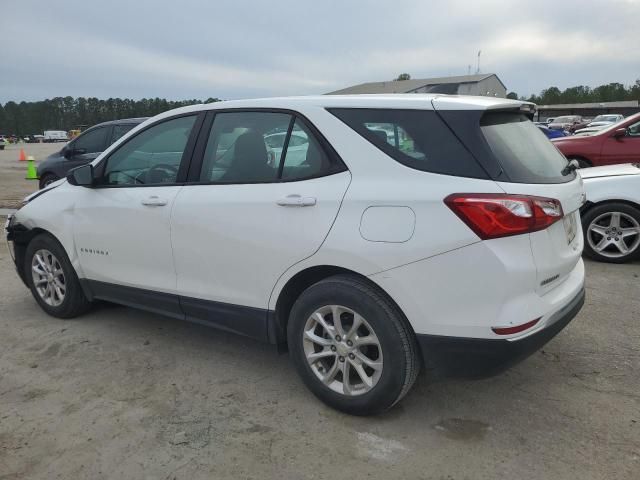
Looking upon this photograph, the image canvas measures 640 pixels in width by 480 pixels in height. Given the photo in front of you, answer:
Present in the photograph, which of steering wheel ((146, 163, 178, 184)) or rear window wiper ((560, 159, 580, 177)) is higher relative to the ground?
steering wheel ((146, 163, 178, 184))

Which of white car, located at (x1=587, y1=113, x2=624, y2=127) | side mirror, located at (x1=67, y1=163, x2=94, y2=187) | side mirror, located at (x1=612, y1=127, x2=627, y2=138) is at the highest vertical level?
white car, located at (x1=587, y1=113, x2=624, y2=127)

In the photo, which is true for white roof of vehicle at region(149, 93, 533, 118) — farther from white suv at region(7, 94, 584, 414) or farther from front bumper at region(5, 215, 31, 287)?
front bumper at region(5, 215, 31, 287)

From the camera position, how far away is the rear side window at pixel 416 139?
2.59 m

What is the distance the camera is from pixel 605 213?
578 centimetres

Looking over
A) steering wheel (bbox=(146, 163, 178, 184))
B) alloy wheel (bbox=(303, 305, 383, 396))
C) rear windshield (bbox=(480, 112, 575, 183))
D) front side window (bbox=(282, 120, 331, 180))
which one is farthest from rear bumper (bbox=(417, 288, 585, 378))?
steering wheel (bbox=(146, 163, 178, 184))

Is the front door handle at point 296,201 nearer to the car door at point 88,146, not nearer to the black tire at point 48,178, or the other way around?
the car door at point 88,146

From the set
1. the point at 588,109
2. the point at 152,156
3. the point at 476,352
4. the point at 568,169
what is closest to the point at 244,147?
the point at 152,156

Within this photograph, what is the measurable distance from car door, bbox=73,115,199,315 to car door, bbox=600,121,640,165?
23.6 feet

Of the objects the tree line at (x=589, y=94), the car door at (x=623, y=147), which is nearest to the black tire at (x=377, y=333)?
the car door at (x=623, y=147)

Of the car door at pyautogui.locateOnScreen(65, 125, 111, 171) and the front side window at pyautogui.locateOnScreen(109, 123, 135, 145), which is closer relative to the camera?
the front side window at pyautogui.locateOnScreen(109, 123, 135, 145)

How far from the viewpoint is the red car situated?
819 centimetres

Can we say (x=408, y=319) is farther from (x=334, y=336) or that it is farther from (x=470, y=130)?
(x=470, y=130)

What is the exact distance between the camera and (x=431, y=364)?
2664 millimetres

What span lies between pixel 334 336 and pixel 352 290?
32 cm
